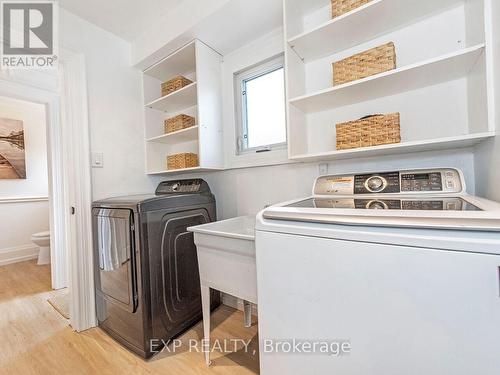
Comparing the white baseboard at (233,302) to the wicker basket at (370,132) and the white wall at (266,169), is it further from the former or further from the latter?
the wicker basket at (370,132)

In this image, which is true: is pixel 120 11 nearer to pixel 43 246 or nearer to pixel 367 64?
pixel 367 64

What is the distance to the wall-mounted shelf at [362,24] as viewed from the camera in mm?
1077

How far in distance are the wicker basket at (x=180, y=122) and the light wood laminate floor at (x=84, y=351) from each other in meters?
1.62

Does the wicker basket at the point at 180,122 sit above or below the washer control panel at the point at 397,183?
above

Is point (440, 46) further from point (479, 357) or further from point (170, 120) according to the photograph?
point (170, 120)

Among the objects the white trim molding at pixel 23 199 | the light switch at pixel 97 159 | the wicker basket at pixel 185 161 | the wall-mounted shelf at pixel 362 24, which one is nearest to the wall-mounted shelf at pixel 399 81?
the wall-mounted shelf at pixel 362 24

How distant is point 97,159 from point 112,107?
1.59ft

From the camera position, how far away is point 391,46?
109cm

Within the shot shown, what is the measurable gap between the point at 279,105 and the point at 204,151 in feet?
2.28

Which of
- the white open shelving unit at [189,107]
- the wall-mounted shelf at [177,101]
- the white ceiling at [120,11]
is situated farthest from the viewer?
the wall-mounted shelf at [177,101]

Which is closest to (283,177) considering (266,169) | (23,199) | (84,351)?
(266,169)

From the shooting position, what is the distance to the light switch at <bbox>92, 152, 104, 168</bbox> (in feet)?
5.97

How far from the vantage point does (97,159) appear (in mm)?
1839

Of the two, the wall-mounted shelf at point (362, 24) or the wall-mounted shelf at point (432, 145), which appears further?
the wall-mounted shelf at point (362, 24)
